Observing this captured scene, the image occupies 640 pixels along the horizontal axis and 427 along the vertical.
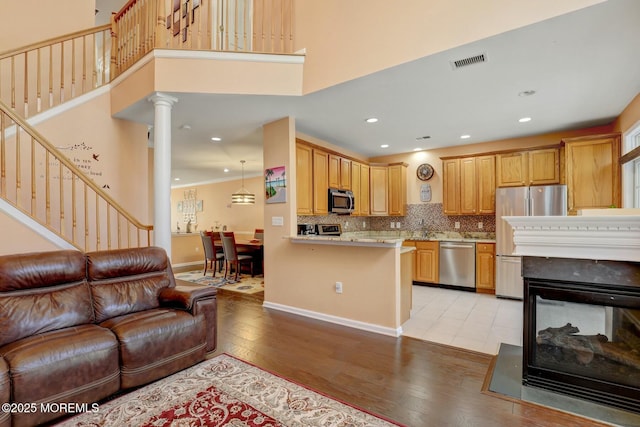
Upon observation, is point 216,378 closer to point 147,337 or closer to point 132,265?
point 147,337

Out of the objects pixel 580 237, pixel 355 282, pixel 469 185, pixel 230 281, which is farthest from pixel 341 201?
pixel 580 237

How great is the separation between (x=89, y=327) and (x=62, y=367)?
0.42 metres

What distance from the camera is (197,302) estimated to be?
2684 mm

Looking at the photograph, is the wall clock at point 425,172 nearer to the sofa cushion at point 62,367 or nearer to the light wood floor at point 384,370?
the light wood floor at point 384,370

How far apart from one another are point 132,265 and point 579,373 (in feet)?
12.1

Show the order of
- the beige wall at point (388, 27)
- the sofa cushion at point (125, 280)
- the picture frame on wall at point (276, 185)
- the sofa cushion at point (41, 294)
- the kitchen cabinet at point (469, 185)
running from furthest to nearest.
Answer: the kitchen cabinet at point (469, 185) → the picture frame on wall at point (276, 185) → the sofa cushion at point (125, 280) → the beige wall at point (388, 27) → the sofa cushion at point (41, 294)

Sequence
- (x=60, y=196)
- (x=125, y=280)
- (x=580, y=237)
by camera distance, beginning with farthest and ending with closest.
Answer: (x=60, y=196)
(x=125, y=280)
(x=580, y=237)

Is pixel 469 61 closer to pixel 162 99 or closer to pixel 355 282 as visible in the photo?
pixel 355 282

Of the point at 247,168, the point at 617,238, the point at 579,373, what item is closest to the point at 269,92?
the point at 617,238

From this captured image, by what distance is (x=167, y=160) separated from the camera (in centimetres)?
353

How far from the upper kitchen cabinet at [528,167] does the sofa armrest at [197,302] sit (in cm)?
485

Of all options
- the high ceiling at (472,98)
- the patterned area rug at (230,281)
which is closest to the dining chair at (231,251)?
the patterned area rug at (230,281)

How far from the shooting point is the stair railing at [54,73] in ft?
13.6

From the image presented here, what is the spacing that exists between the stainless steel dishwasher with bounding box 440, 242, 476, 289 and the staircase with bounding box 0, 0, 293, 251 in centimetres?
405
